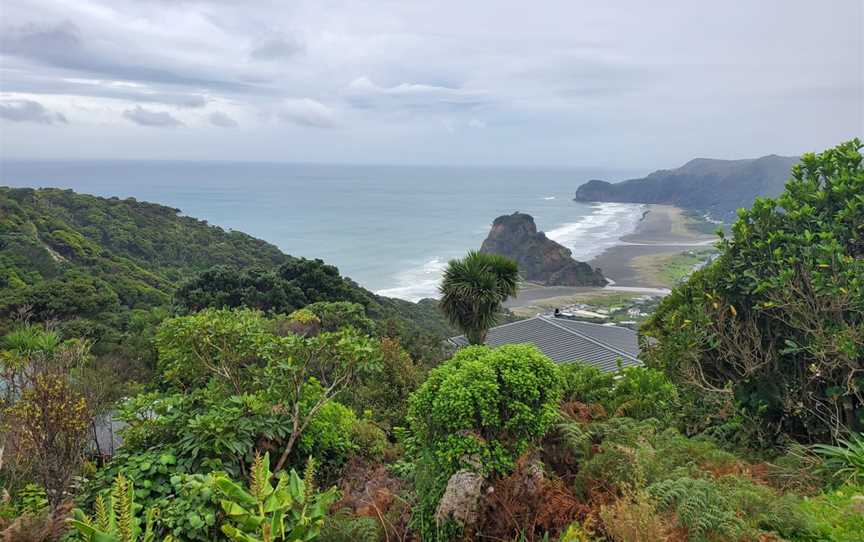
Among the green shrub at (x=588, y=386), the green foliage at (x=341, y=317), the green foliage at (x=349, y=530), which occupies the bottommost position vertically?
the green foliage at (x=341, y=317)

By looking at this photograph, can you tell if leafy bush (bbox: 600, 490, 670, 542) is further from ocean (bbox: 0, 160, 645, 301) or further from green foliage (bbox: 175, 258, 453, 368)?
ocean (bbox: 0, 160, 645, 301)

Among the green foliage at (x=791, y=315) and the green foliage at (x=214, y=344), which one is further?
the green foliage at (x=214, y=344)

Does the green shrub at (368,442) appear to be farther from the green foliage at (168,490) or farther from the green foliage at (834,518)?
the green foliage at (834,518)

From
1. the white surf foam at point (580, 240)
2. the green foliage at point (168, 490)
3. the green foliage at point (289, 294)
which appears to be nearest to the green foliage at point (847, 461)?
the green foliage at point (168, 490)

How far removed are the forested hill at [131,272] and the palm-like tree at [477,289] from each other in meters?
4.55

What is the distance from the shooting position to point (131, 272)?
34.2m

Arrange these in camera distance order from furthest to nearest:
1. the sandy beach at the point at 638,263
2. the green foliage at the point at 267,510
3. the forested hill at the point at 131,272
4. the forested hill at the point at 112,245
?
the sandy beach at the point at 638,263 < the forested hill at the point at 112,245 < the forested hill at the point at 131,272 < the green foliage at the point at 267,510

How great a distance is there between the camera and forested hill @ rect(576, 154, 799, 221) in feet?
518

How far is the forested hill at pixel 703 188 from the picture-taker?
518ft

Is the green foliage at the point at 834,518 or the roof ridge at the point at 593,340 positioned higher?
the green foliage at the point at 834,518

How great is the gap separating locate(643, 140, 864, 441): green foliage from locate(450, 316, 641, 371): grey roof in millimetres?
7769

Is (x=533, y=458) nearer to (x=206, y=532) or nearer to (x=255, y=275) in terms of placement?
(x=206, y=532)

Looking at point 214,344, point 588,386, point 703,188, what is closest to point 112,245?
point 214,344

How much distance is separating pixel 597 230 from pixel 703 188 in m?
85.3
